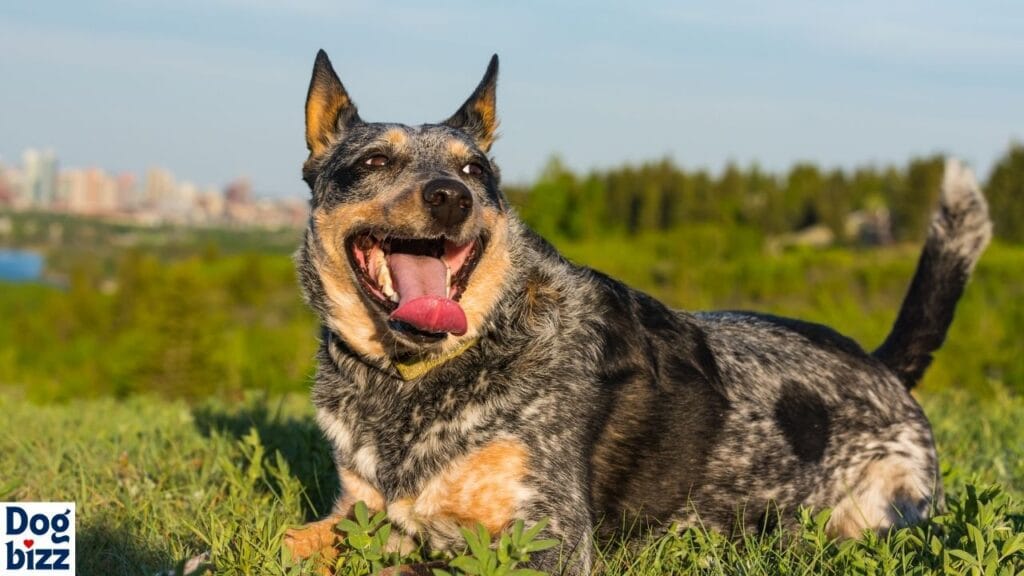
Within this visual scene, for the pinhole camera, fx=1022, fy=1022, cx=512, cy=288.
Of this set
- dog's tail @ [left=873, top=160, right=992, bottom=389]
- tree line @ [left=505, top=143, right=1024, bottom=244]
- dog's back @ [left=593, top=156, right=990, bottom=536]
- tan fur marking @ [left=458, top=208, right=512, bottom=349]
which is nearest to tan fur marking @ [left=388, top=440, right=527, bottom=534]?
tan fur marking @ [left=458, top=208, right=512, bottom=349]

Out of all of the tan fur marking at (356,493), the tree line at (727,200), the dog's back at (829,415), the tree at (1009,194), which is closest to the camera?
the tan fur marking at (356,493)

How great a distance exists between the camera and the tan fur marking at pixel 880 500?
211 inches

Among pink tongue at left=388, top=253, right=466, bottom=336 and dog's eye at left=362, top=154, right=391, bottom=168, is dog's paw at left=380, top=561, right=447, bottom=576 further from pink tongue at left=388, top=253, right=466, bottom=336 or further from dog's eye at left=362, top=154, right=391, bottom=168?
dog's eye at left=362, top=154, right=391, bottom=168

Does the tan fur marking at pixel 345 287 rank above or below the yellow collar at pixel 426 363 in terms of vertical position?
above

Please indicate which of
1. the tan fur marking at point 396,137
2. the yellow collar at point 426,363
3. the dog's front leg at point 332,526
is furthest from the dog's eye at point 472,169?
the dog's front leg at point 332,526

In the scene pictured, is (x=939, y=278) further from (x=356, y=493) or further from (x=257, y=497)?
(x=257, y=497)

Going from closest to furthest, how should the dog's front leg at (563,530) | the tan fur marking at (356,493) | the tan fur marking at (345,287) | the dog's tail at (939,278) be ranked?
1. the dog's front leg at (563,530)
2. the tan fur marking at (356,493)
3. the tan fur marking at (345,287)
4. the dog's tail at (939,278)

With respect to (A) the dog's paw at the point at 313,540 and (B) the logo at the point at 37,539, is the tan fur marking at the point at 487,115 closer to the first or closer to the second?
(A) the dog's paw at the point at 313,540

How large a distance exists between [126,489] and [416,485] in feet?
Result: 7.28

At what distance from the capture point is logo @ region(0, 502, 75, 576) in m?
4.47

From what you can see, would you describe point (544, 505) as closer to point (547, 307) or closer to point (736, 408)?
point (547, 307)

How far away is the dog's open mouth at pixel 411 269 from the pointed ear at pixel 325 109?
3.12 ft

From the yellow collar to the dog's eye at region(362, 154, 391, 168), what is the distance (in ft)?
3.53

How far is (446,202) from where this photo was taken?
465 centimetres
